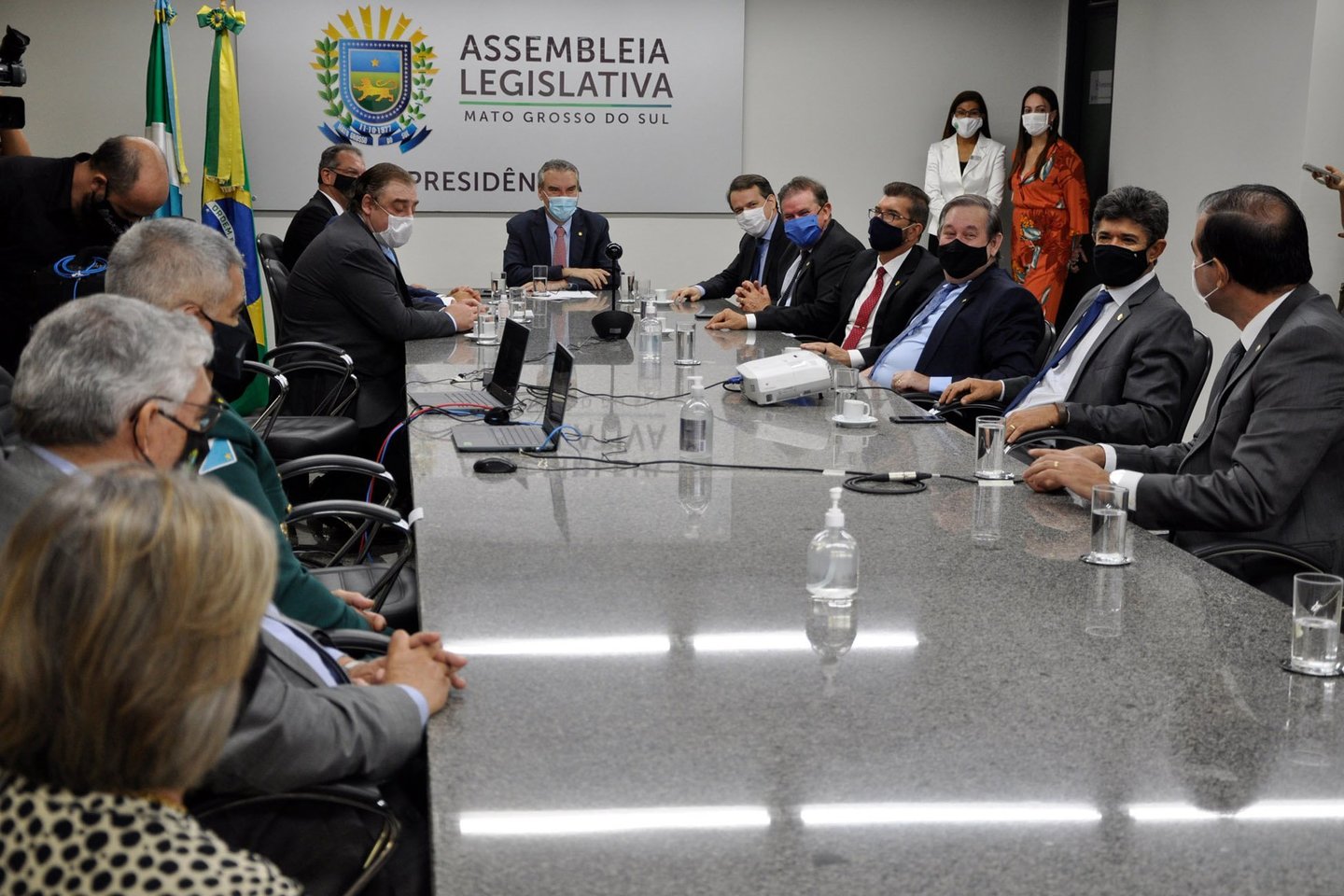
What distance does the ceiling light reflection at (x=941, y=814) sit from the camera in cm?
137

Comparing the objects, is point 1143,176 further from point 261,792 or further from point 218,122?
point 261,792

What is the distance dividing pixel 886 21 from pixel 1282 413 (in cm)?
684

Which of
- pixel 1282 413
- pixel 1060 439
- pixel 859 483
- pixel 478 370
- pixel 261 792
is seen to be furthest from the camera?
pixel 478 370

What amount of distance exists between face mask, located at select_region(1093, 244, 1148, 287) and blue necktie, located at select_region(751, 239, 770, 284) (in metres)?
3.40

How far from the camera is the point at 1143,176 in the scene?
783cm

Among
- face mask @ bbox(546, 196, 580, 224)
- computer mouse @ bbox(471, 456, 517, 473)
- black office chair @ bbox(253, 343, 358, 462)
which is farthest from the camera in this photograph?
face mask @ bbox(546, 196, 580, 224)

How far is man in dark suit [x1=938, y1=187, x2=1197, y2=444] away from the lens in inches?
144

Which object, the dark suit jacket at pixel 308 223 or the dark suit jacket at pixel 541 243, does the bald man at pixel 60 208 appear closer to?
the dark suit jacket at pixel 308 223

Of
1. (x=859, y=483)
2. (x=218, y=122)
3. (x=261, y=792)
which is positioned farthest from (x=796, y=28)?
(x=261, y=792)

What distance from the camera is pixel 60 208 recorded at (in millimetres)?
4555

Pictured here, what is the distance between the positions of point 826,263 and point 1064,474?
11.6ft

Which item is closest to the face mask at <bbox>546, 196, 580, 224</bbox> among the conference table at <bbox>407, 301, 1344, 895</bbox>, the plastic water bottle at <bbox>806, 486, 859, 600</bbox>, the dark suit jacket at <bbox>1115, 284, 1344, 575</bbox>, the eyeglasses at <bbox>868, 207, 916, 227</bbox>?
the eyeglasses at <bbox>868, 207, 916, 227</bbox>

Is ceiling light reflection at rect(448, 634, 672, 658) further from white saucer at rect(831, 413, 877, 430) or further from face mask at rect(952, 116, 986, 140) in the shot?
face mask at rect(952, 116, 986, 140)

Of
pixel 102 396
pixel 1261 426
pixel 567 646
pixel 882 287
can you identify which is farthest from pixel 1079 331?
pixel 102 396
